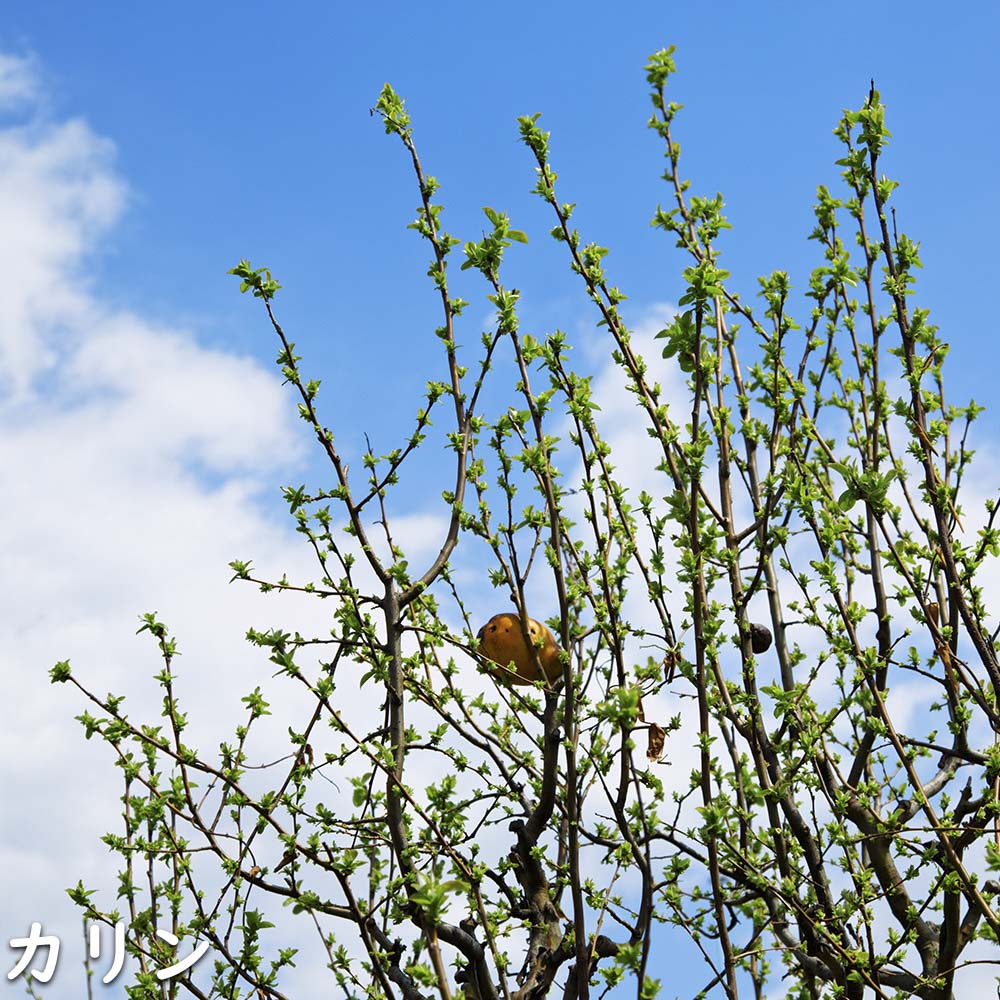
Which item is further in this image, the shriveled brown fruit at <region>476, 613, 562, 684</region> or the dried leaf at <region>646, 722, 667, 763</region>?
the shriveled brown fruit at <region>476, 613, 562, 684</region>

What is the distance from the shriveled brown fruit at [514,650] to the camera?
16.0 feet

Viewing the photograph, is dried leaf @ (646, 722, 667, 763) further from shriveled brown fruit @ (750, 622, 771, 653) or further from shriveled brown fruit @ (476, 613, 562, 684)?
shriveled brown fruit @ (750, 622, 771, 653)

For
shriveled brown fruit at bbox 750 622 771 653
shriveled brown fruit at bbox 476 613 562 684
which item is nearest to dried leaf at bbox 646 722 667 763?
shriveled brown fruit at bbox 476 613 562 684

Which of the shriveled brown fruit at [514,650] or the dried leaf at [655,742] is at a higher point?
the shriveled brown fruit at [514,650]

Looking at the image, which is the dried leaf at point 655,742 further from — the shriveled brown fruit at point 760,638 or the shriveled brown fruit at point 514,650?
the shriveled brown fruit at point 760,638

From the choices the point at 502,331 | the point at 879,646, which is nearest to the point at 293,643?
the point at 502,331

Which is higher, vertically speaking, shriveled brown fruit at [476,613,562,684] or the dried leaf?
shriveled brown fruit at [476,613,562,684]

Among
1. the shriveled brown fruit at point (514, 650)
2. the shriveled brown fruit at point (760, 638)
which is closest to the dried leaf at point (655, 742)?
the shriveled brown fruit at point (514, 650)

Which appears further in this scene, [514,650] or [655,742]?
[514,650]

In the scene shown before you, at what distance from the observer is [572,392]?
4.00 meters

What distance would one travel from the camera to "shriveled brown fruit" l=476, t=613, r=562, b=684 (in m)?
4.86

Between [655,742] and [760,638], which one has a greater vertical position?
[760,638]

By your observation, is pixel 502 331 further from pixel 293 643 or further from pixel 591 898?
pixel 591 898

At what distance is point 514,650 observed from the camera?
493 centimetres
